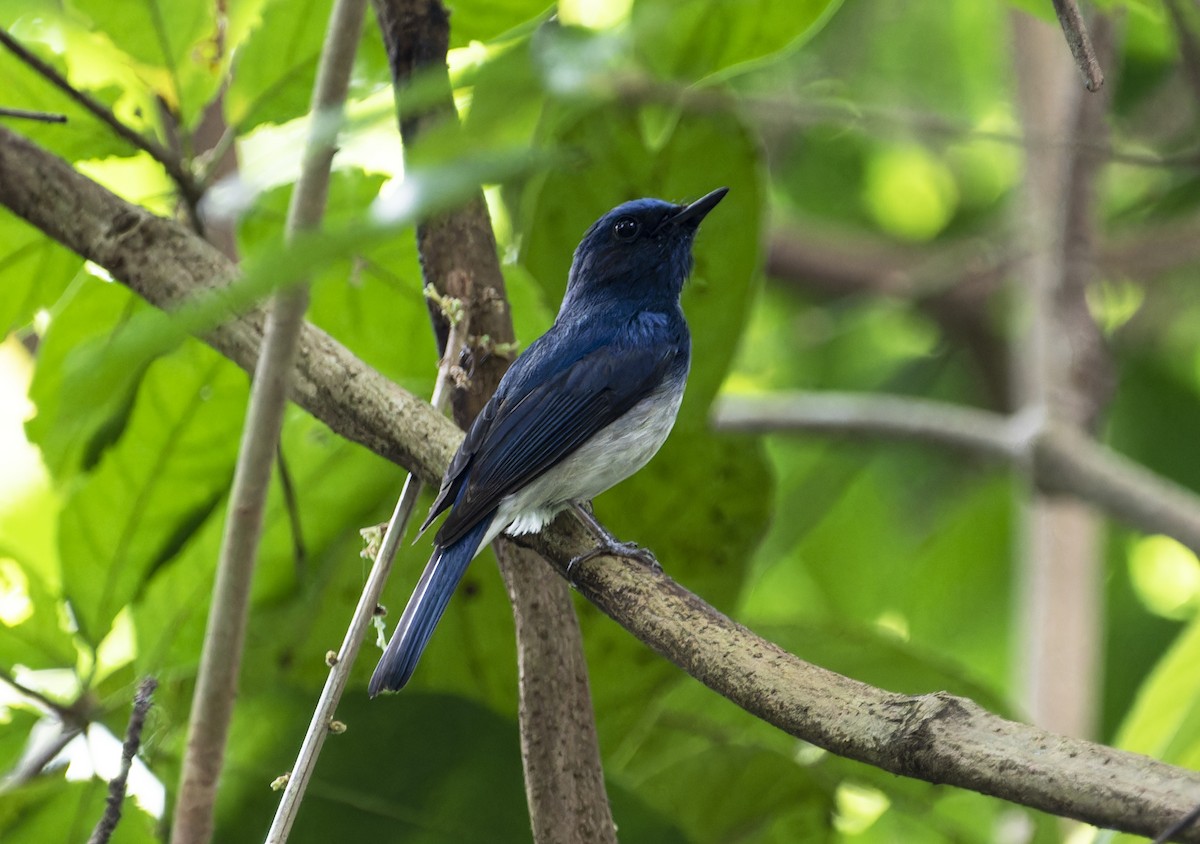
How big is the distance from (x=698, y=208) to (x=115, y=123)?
3.59ft

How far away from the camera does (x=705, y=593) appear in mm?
2254

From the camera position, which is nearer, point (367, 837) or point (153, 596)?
point (367, 837)

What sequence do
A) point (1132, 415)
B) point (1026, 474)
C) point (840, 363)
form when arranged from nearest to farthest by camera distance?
point (1026, 474), point (1132, 415), point (840, 363)

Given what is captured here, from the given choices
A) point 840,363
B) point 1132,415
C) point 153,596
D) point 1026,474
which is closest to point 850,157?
point 840,363

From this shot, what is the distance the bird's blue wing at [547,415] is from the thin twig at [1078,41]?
3.72 feet

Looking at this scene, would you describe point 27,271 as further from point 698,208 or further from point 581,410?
point 698,208

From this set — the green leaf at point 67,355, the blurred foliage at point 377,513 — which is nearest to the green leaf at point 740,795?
the blurred foliage at point 377,513

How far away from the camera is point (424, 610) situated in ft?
6.48

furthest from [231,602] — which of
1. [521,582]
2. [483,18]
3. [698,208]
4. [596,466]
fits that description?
[698,208]

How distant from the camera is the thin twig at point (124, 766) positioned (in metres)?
1.56

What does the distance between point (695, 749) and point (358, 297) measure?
1.04m

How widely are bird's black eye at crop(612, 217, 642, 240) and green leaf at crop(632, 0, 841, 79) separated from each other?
55cm

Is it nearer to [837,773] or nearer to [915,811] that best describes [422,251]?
[837,773]

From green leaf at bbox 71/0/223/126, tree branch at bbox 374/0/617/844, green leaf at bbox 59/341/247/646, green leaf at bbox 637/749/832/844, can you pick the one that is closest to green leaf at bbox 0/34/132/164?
green leaf at bbox 71/0/223/126
